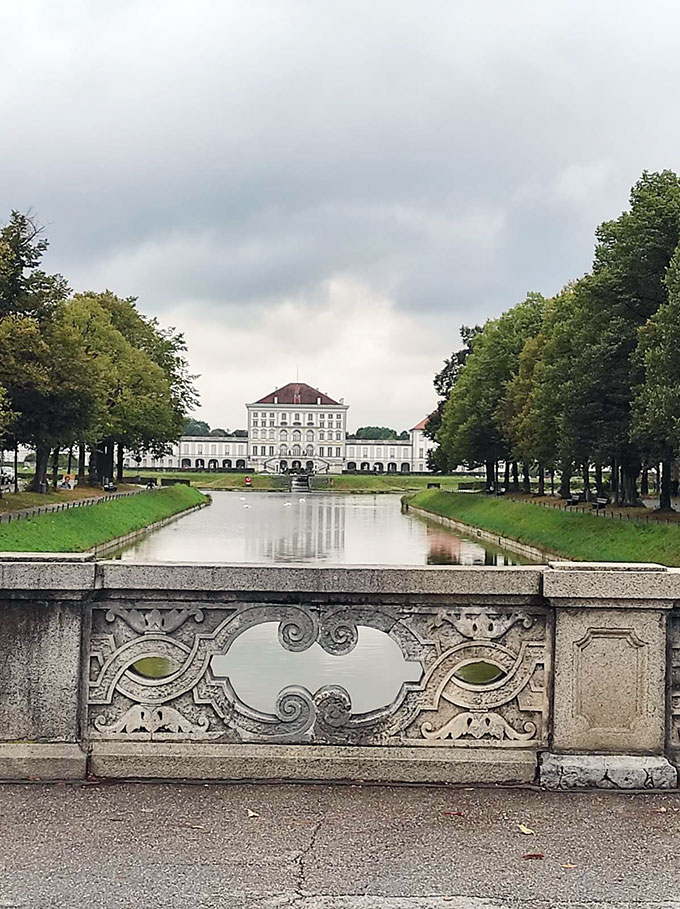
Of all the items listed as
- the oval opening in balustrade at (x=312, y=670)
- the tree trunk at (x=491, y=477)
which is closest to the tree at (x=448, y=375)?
the tree trunk at (x=491, y=477)

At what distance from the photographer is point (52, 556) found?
663 centimetres

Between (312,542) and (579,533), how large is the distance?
1147 cm

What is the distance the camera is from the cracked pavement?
4.70 m

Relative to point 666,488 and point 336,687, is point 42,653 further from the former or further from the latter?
point 666,488

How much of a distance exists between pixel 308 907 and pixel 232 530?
50.9 metres

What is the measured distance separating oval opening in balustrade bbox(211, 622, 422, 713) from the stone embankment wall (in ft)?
21.1

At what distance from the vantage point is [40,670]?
6.25 metres

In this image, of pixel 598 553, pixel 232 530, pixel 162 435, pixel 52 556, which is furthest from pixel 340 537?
pixel 52 556

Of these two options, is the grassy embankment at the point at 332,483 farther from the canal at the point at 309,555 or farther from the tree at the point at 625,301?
the tree at the point at 625,301

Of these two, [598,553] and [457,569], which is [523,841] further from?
[598,553]

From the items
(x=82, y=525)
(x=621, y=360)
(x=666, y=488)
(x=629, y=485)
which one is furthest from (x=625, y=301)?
(x=82, y=525)

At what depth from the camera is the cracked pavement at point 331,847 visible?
4.70 m

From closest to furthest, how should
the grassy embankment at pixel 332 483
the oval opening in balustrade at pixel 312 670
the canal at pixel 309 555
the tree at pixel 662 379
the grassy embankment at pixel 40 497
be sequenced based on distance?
the oval opening in balustrade at pixel 312 670
the canal at pixel 309 555
the tree at pixel 662 379
the grassy embankment at pixel 40 497
the grassy embankment at pixel 332 483

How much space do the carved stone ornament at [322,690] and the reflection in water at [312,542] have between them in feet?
68.7
